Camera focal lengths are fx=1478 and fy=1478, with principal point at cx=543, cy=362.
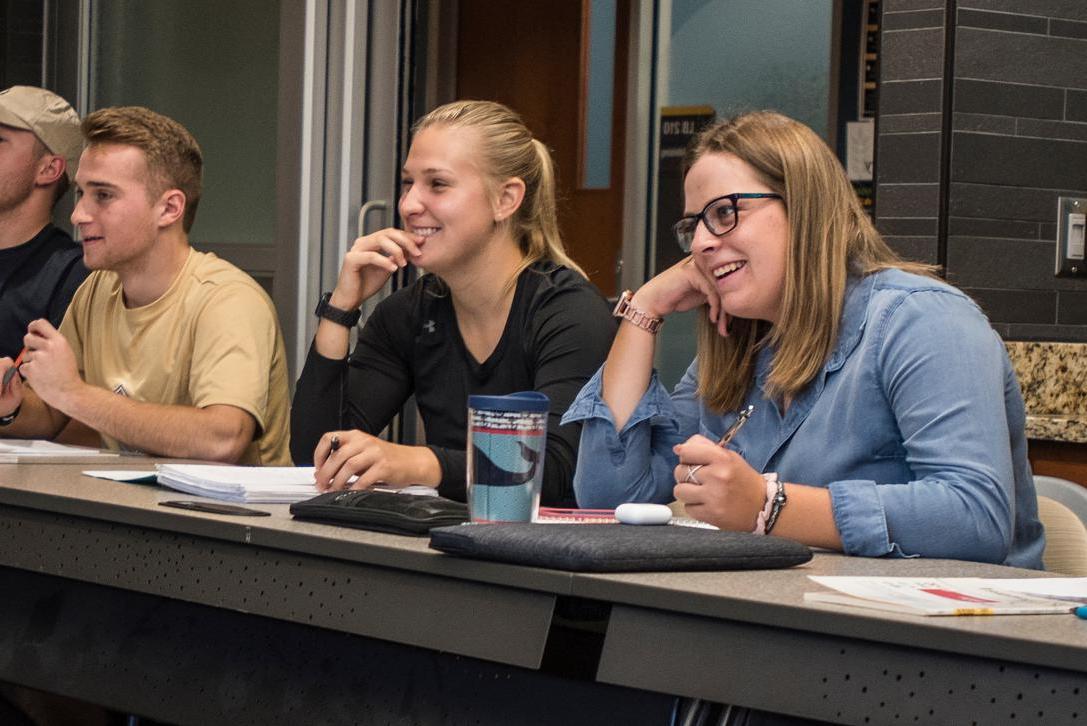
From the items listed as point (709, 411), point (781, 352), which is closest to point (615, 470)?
point (709, 411)

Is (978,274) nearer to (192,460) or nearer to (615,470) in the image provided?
(615,470)

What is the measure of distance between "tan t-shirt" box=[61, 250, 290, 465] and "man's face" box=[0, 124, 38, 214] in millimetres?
597

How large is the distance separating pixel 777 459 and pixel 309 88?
205cm

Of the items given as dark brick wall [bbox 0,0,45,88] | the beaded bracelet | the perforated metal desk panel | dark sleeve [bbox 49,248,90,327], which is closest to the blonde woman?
the perforated metal desk panel

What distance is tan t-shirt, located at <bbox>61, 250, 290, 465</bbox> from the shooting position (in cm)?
268

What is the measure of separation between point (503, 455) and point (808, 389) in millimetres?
458

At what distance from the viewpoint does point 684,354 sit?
3.86 meters

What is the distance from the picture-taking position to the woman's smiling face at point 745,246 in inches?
72.4

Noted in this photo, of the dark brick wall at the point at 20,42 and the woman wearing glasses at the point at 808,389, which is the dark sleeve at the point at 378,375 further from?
the dark brick wall at the point at 20,42

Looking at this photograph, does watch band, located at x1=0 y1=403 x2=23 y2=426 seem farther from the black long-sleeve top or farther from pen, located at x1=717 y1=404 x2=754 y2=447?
pen, located at x1=717 y1=404 x2=754 y2=447

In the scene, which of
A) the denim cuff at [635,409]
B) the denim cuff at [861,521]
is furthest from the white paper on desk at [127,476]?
the denim cuff at [861,521]

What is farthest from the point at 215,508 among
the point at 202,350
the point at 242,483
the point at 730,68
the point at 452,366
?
the point at 730,68

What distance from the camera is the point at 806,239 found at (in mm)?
1821

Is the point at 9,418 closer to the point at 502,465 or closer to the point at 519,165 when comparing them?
the point at 519,165
